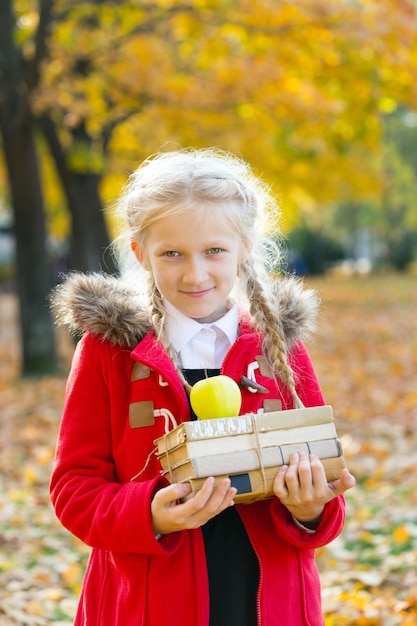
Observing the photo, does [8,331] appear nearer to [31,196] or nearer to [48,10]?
[31,196]

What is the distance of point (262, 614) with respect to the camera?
1.98 m

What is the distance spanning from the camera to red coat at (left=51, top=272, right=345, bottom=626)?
196 cm

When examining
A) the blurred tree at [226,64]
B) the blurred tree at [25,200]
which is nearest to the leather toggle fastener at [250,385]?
the blurred tree at [226,64]

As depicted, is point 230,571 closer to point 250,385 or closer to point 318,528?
point 318,528

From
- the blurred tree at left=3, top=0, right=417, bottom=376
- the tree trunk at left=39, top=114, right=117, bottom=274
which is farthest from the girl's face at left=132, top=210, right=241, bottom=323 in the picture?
the tree trunk at left=39, top=114, right=117, bottom=274

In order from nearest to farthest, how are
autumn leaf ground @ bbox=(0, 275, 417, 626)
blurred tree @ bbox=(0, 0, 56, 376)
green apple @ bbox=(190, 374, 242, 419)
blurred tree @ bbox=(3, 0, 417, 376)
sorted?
green apple @ bbox=(190, 374, 242, 419)
autumn leaf ground @ bbox=(0, 275, 417, 626)
blurred tree @ bbox=(3, 0, 417, 376)
blurred tree @ bbox=(0, 0, 56, 376)

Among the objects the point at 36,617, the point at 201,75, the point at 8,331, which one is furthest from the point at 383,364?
the point at 8,331

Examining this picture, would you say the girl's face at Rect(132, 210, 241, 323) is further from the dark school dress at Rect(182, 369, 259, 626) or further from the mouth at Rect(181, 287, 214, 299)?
the dark school dress at Rect(182, 369, 259, 626)

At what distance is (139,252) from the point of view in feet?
7.31

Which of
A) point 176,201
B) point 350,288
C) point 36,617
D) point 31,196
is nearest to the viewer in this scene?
point 176,201

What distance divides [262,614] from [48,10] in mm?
7791

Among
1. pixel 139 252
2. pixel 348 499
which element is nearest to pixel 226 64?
pixel 348 499

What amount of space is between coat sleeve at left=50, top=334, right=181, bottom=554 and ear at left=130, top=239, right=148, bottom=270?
25cm

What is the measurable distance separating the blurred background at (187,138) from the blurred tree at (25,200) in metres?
0.02
